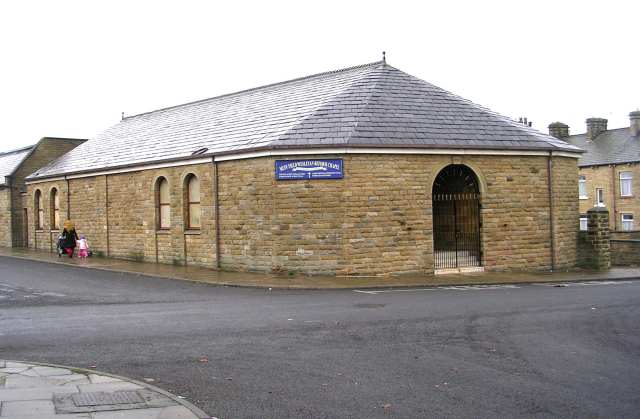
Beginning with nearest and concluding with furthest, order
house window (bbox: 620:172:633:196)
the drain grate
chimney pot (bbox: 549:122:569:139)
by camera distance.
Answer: the drain grate < house window (bbox: 620:172:633:196) < chimney pot (bbox: 549:122:569:139)

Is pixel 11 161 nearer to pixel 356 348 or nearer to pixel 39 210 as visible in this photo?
pixel 39 210

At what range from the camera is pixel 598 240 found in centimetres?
2294

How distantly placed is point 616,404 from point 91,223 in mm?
26115

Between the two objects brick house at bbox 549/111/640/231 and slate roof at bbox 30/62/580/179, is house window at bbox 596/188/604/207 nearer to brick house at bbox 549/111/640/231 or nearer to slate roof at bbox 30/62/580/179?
brick house at bbox 549/111/640/231

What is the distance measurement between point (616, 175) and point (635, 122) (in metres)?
4.19

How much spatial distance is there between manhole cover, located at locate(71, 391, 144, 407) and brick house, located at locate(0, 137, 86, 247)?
106ft

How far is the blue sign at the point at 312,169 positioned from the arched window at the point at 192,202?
194 inches

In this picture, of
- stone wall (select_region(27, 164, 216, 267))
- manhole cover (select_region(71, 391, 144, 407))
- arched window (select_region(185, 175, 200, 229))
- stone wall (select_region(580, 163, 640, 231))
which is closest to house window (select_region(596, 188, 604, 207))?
stone wall (select_region(580, 163, 640, 231))

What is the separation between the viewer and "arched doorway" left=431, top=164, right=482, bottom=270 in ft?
69.6

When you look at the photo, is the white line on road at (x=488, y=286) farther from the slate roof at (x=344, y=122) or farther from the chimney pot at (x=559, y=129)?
the chimney pot at (x=559, y=129)

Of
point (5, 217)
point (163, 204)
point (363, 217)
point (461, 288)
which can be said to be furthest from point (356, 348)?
point (5, 217)

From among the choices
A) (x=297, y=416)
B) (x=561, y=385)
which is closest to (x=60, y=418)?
(x=297, y=416)

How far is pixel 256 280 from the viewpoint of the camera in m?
18.5

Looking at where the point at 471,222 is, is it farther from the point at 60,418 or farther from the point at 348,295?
the point at 60,418
